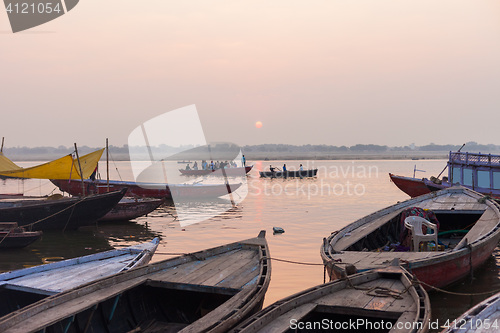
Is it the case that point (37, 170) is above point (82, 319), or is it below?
above

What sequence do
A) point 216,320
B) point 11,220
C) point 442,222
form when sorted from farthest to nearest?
point 11,220 < point 442,222 < point 216,320

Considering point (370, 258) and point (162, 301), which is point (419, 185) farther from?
point (162, 301)

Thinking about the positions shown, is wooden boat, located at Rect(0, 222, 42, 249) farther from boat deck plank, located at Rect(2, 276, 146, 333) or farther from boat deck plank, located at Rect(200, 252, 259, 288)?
boat deck plank, located at Rect(200, 252, 259, 288)

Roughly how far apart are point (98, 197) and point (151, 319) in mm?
15093

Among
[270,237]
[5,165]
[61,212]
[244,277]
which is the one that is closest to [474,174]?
[270,237]

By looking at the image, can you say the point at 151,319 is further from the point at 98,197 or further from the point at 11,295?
the point at 98,197

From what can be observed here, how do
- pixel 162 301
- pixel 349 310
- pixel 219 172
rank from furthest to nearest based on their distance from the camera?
pixel 219 172, pixel 162 301, pixel 349 310

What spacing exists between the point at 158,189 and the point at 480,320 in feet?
104

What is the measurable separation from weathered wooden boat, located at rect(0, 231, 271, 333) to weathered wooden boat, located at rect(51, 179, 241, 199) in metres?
24.7

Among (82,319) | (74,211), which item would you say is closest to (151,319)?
(82,319)

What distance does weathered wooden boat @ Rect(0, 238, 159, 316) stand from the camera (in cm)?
883

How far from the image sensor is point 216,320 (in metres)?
6.80

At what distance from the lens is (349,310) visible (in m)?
7.34

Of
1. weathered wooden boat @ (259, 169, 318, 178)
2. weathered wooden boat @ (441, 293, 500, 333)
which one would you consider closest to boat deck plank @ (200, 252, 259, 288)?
weathered wooden boat @ (441, 293, 500, 333)
